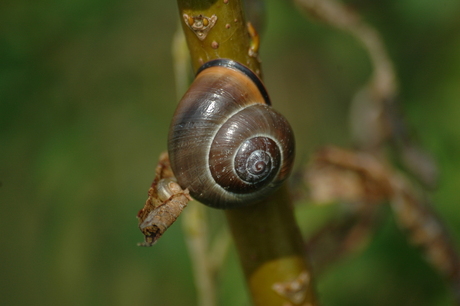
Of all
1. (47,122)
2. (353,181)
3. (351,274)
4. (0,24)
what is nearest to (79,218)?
(47,122)

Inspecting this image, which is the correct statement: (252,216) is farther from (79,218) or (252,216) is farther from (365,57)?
(365,57)

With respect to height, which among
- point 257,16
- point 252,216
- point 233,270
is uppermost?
point 257,16

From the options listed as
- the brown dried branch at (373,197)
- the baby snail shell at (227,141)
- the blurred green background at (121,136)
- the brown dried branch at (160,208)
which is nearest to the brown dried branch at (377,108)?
the brown dried branch at (373,197)

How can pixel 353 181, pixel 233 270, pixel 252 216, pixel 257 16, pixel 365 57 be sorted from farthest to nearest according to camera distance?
pixel 365 57, pixel 233 270, pixel 353 181, pixel 257 16, pixel 252 216

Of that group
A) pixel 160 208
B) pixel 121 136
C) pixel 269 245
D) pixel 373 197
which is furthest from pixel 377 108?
pixel 121 136

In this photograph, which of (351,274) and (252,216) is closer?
(252,216)

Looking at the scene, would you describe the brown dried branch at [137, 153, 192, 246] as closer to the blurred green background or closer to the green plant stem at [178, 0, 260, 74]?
the green plant stem at [178, 0, 260, 74]
